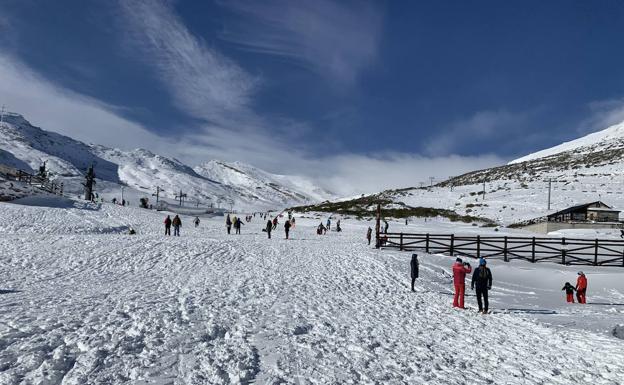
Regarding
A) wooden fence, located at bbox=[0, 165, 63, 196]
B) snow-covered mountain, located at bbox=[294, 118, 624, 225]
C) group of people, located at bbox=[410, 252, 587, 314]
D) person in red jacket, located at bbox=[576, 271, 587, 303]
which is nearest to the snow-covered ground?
group of people, located at bbox=[410, 252, 587, 314]

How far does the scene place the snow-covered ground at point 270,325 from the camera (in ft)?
25.5

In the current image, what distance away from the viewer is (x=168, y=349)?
27.9ft

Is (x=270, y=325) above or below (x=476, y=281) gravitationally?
below

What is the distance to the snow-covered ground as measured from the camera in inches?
306

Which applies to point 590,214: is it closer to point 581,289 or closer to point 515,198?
point 515,198

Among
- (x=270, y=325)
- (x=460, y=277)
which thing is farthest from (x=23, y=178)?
(x=460, y=277)

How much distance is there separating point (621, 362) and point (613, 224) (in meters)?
59.3

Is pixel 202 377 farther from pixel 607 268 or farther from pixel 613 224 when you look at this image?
pixel 613 224

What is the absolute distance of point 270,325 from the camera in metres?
10.9

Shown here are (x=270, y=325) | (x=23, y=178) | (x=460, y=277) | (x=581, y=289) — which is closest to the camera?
(x=270, y=325)

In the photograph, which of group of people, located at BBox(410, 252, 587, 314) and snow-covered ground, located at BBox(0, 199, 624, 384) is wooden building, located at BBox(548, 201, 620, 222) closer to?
snow-covered ground, located at BBox(0, 199, 624, 384)

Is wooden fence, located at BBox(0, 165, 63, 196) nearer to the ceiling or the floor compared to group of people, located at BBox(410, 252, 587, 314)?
nearer to the ceiling

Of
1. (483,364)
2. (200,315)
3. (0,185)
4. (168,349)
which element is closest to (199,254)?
(200,315)

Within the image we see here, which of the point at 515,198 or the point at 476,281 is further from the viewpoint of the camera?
the point at 515,198
